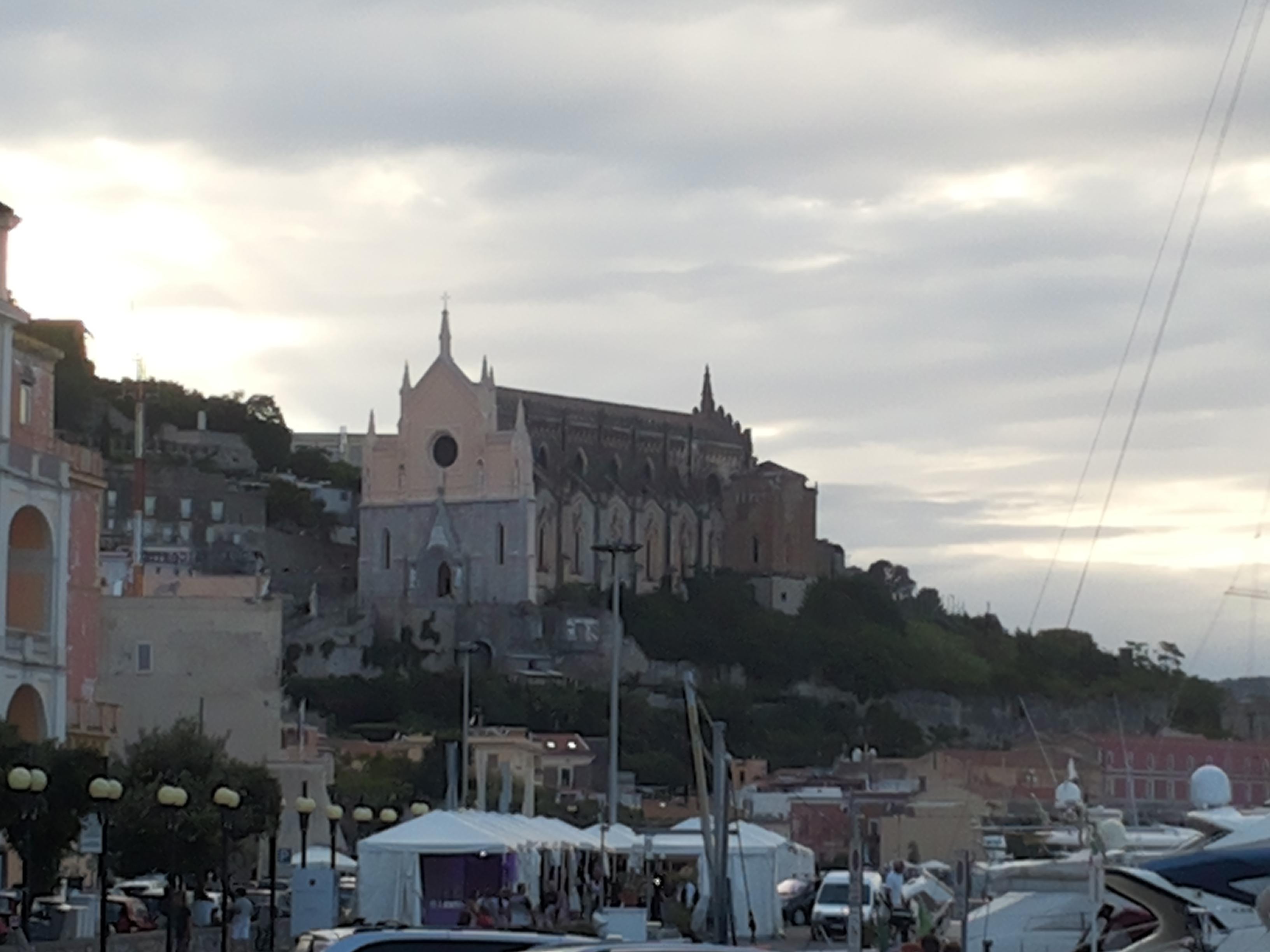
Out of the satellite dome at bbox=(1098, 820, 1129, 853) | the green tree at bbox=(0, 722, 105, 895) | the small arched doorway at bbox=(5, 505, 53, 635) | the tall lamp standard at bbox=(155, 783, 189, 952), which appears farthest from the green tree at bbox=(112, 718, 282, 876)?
the satellite dome at bbox=(1098, 820, 1129, 853)

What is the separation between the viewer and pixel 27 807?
1278 inches

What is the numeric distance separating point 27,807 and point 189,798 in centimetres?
949

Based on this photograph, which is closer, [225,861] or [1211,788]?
[1211,788]

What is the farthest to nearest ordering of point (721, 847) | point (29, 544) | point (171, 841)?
point (29, 544) → point (721, 847) → point (171, 841)

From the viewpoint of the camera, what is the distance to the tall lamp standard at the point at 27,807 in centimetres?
2978

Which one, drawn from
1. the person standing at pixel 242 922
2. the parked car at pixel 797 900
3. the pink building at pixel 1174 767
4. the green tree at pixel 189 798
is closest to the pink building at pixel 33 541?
the green tree at pixel 189 798

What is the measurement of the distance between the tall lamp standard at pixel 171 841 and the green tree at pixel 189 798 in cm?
621

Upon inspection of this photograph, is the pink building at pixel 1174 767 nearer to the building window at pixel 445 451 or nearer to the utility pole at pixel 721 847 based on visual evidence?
the building window at pixel 445 451

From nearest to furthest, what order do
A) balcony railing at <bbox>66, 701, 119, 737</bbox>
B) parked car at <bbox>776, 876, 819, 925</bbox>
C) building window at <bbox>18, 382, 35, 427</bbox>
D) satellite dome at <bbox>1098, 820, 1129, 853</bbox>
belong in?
1. satellite dome at <bbox>1098, 820, 1129, 853</bbox>
2. building window at <bbox>18, 382, 35, 427</bbox>
3. balcony railing at <bbox>66, 701, 119, 737</bbox>
4. parked car at <bbox>776, 876, 819, 925</bbox>

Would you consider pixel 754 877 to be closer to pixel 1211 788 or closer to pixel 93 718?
pixel 93 718

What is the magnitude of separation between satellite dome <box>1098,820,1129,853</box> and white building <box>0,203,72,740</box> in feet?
70.7

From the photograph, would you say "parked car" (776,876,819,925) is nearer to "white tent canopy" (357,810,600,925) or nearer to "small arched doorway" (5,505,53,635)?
"white tent canopy" (357,810,600,925)

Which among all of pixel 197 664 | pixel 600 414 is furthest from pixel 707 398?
pixel 197 664

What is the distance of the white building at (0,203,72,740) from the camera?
43.9 metres
